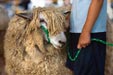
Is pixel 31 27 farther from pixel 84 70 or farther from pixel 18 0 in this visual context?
pixel 18 0

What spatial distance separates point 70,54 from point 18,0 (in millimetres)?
6616

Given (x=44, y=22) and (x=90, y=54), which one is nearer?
(x=90, y=54)

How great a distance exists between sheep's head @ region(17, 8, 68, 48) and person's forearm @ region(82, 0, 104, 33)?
0.41m

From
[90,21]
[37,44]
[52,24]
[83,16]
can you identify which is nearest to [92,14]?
[90,21]

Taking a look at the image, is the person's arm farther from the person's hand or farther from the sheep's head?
the sheep's head

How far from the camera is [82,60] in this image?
9.82 ft

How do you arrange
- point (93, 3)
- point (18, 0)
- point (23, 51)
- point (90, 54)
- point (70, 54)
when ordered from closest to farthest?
point (93, 3), point (90, 54), point (70, 54), point (23, 51), point (18, 0)

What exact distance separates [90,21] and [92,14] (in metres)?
0.06

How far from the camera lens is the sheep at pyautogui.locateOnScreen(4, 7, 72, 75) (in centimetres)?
327

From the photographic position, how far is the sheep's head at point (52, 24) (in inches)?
126

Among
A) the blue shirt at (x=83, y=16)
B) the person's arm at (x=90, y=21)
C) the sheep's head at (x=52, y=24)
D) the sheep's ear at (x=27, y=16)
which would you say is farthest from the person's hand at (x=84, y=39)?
the sheep's ear at (x=27, y=16)

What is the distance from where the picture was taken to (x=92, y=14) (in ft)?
9.17

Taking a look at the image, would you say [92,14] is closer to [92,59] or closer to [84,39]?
[84,39]

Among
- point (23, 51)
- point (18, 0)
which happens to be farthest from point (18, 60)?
point (18, 0)
